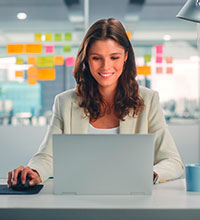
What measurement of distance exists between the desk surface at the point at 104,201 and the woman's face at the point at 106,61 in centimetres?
75

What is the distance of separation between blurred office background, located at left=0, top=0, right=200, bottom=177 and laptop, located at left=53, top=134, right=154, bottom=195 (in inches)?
104

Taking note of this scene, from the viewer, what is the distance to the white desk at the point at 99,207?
2.99 feet

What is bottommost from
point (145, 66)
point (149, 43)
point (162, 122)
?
point (162, 122)

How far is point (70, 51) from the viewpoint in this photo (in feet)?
12.2

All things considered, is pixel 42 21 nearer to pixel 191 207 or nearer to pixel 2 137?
pixel 2 137

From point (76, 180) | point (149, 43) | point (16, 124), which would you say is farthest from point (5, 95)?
point (76, 180)

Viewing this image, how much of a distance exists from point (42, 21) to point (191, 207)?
3.19 meters

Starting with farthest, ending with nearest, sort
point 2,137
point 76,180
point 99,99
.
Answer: point 2,137 < point 99,99 < point 76,180

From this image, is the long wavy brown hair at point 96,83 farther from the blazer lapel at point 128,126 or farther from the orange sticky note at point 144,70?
the orange sticky note at point 144,70

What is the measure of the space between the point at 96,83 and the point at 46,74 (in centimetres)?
195

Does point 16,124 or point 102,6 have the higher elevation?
point 102,6

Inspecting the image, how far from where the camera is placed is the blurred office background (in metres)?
3.71

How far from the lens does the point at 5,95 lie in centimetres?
376

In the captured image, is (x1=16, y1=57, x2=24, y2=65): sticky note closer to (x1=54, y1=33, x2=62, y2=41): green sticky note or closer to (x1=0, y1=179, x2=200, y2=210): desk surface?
(x1=54, y1=33, x2=62, y2=41): green sticky note
